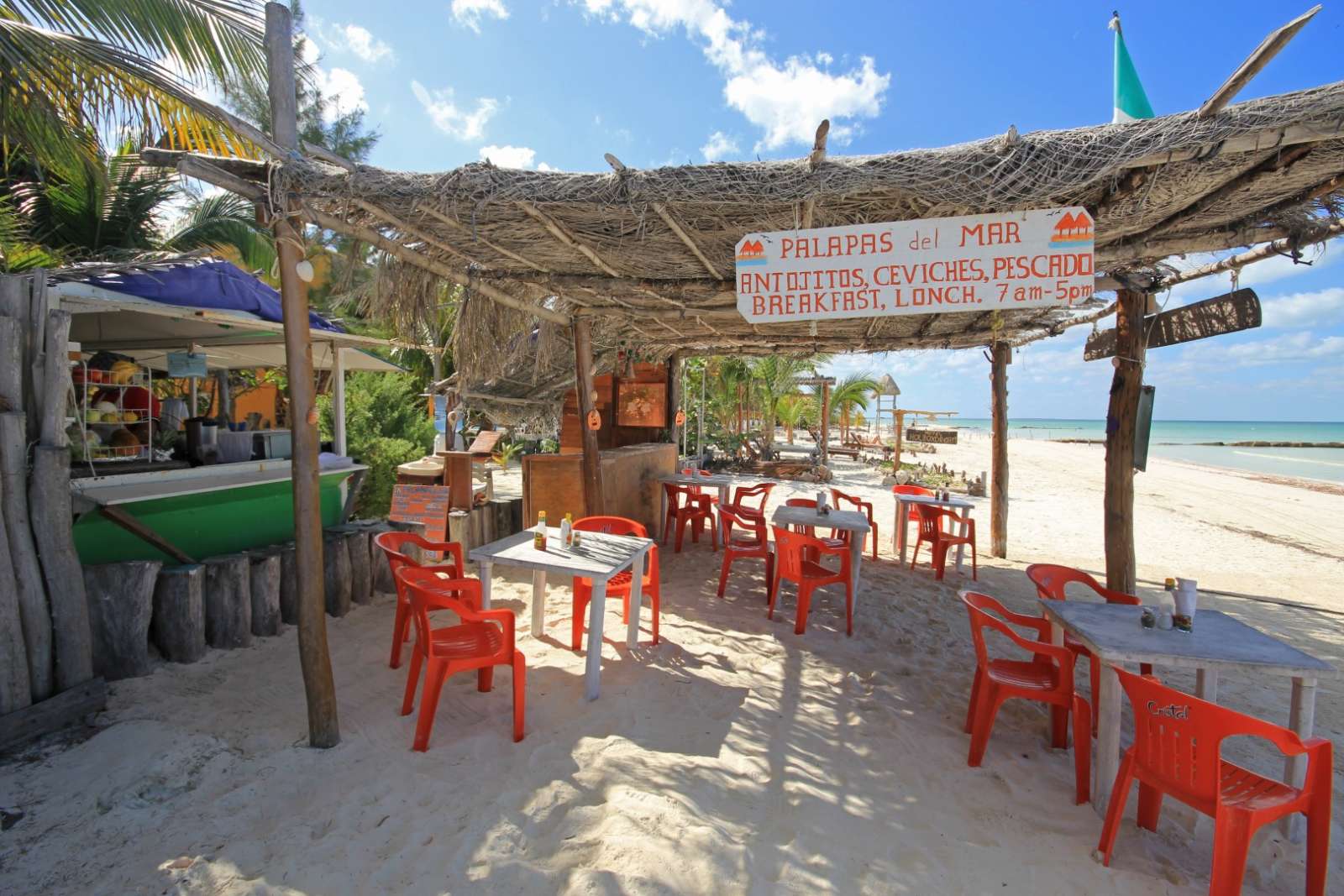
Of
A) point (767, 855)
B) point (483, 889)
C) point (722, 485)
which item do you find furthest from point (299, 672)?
point (722, 485)

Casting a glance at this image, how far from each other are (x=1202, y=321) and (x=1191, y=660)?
10.2 ft

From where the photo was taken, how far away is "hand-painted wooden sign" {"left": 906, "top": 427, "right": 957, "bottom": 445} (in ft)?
79.0

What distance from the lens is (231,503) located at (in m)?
4.68

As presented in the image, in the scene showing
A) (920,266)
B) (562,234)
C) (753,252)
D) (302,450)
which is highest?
(562,234)

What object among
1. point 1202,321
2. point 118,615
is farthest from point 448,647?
point 1202,321

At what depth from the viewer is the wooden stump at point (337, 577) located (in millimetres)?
4715

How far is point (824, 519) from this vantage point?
5160 mm

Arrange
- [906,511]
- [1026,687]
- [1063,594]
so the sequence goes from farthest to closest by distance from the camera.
Answer: [906,511], [1063,594], [1026,687]

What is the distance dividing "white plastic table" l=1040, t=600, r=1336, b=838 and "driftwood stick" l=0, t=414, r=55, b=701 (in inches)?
195

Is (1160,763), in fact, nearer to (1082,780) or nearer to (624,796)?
(1082,780)

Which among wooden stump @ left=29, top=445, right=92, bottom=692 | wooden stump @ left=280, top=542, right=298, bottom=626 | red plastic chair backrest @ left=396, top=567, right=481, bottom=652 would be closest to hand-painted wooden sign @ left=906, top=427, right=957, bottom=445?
red plastic chair backrest @ left=396, top=567, right=481, bottom=652

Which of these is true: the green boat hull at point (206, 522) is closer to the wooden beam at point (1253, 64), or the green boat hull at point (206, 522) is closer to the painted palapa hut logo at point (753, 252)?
the painted palapa hut logo at point (753, 252)

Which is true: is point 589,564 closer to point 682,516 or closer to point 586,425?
point 586,425

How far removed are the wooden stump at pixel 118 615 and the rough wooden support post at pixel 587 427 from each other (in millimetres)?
3411
